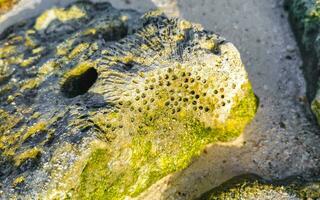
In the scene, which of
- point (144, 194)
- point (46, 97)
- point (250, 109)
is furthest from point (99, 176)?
point (250, 109)

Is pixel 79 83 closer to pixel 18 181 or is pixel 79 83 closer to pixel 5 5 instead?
pixel 18 181

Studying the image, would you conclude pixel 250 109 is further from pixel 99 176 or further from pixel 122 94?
pixel 99 176

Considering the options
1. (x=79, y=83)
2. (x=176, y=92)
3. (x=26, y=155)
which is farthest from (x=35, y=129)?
(x=176, y=92)

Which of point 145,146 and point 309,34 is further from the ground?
point 309,34

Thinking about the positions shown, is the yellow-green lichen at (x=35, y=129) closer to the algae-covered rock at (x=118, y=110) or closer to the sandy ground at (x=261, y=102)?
the algae-covered rock at (x=118, y=110)

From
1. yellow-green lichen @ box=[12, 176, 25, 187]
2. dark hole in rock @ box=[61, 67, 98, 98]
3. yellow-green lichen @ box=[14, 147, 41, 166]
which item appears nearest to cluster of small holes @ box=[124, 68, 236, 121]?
dark hole in rock @ box=[61, 67, 98, 98]

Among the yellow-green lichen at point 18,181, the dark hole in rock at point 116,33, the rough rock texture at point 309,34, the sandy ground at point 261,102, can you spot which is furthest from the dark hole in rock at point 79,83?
the rough rock texture at point 309,34

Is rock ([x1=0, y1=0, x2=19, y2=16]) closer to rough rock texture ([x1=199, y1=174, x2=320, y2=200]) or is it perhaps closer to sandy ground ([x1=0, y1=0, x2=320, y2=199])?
sandy ground ([x1=0, y1=0, x2=320, y2=199])
